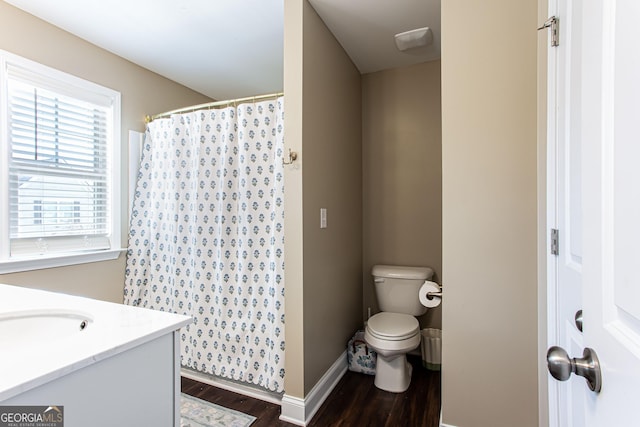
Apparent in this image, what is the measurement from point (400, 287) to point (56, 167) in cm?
258

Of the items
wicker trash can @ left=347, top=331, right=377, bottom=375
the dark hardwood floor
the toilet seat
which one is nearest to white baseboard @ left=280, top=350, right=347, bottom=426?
the dark hardwood floor

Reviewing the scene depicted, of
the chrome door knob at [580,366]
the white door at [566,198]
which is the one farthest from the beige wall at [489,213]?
the chrome door knob at [580,366]

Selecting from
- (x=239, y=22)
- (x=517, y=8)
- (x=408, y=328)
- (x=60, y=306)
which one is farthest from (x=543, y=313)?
(x=239, y=22)

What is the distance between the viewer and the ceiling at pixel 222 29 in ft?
5.97

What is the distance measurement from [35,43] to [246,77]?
1.42m

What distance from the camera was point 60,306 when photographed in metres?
1.04

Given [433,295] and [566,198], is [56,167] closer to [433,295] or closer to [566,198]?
[433,295]

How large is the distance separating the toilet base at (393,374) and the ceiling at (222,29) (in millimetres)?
2177

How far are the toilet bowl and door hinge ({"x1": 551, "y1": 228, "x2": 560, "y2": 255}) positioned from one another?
113cm

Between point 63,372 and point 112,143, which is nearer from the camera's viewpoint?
point 63,372

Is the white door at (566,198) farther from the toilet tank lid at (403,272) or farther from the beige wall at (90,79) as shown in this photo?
the beige wall at (90,79)

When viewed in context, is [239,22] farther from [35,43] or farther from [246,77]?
[35,43]

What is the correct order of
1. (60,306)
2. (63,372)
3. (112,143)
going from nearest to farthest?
1. (63,372)
2. (60,306)
3. (112,143)

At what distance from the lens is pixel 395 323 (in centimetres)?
208
